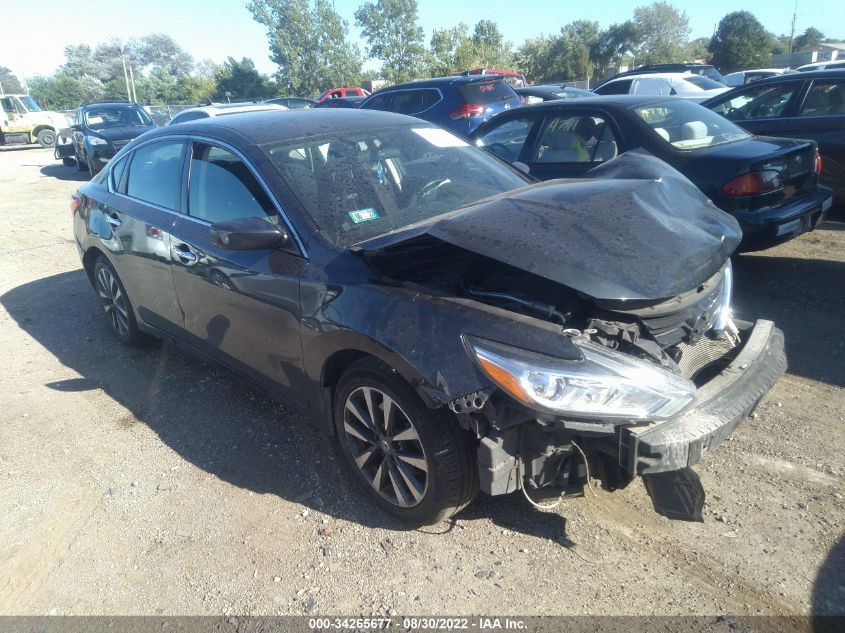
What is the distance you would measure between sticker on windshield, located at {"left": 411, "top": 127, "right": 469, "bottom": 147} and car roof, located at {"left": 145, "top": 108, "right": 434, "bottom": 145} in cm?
7

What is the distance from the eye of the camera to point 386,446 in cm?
290

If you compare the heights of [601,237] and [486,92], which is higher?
[601,237]

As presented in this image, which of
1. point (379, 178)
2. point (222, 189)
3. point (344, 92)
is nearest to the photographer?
point (379, 178)

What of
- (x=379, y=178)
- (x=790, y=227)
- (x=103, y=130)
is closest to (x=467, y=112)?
(x=790, y=227)

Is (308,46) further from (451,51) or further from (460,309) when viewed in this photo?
(460,309)

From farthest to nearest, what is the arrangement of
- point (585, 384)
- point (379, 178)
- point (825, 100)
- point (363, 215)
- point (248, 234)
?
point (825, 100), point (379, 178), point (363, 215), point (248, 234), point (585, 384)

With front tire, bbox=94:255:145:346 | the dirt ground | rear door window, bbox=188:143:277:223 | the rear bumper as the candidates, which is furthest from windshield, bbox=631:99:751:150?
front tire, bbox=94:255:145:346

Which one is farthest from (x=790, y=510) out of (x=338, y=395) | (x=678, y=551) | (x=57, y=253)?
(x=57, y=253)

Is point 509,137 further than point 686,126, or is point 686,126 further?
point 509,137

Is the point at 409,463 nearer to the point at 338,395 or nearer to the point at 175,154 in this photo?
the point at 338,395

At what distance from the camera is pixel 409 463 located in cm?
281

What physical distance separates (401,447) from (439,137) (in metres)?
2.17

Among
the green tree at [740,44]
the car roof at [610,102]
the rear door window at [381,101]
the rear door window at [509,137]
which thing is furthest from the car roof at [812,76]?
the green tree at [740,44]

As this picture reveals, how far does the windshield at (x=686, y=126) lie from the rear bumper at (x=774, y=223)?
83cm
